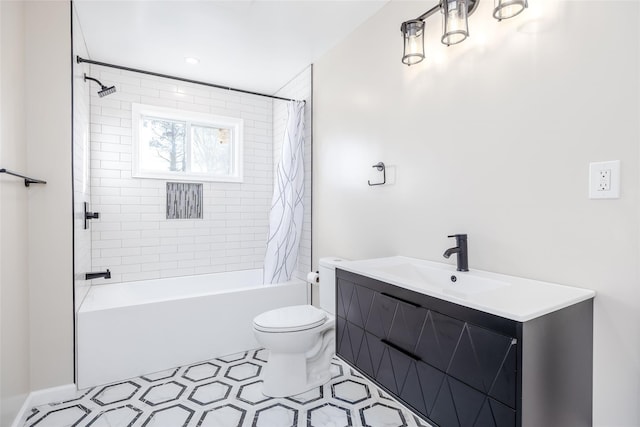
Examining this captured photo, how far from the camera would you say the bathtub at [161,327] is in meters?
2.17

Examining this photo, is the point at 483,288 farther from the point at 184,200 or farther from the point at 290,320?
the point at 184,200

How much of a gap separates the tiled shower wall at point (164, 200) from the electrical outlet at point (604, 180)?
303 centimetres

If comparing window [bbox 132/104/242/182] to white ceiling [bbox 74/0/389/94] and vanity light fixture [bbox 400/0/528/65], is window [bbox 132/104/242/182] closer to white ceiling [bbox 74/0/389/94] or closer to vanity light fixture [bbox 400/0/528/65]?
white ceiling [bbox 74/0/389/94]

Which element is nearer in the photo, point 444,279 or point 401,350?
point 401,350

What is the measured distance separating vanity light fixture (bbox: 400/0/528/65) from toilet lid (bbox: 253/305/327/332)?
5.23 feet

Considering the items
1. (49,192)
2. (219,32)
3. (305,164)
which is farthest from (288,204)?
(49,192)

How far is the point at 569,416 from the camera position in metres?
1.14

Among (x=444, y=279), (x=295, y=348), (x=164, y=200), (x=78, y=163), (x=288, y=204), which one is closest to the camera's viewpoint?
(x=444, y=279)

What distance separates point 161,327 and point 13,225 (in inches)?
43.2

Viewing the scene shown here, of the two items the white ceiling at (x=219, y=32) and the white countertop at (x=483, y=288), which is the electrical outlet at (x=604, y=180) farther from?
the white ceiling at (x=219, y=32)

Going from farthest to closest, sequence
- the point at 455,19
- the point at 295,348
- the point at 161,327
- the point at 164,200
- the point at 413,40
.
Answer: the point at 164,200 → the point at 161,327 → the point at 295,348 → the point at 413,40 → the point at 455,19

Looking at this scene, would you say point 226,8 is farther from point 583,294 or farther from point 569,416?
point 569,416

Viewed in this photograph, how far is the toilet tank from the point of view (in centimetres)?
234

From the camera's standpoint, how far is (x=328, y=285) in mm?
2381
